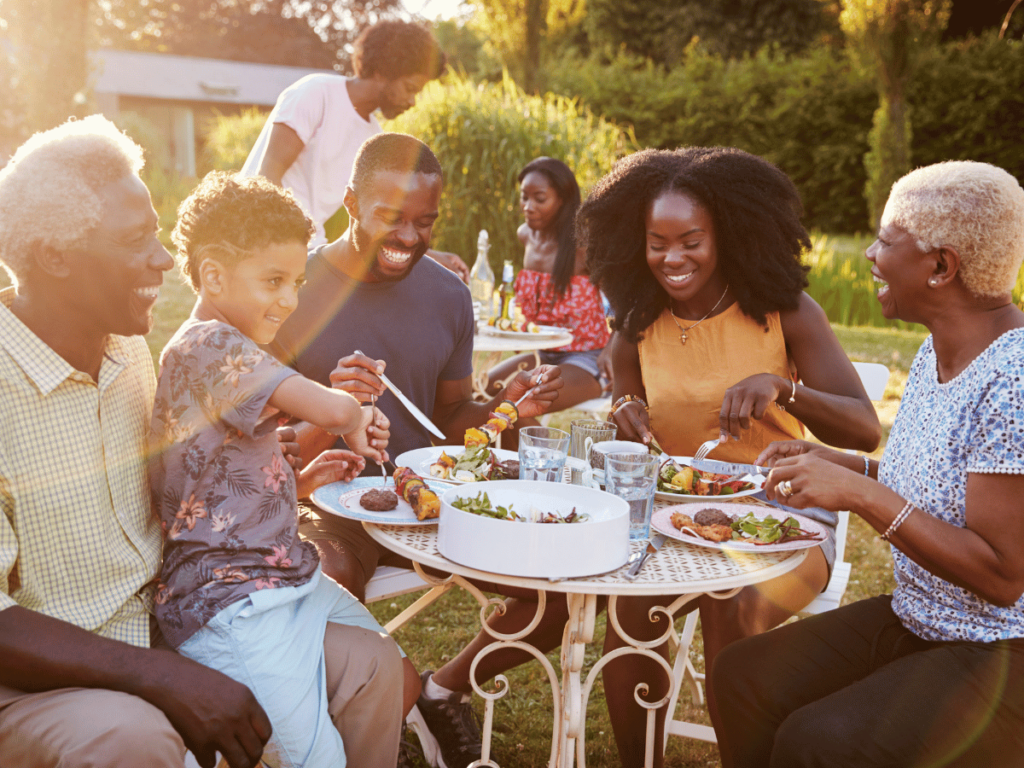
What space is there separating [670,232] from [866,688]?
165 cm

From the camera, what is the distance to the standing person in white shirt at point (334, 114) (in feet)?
15.8

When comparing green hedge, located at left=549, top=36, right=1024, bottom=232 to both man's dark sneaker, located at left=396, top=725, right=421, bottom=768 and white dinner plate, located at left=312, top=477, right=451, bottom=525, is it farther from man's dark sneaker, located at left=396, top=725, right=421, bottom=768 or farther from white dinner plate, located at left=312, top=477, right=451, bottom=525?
white dinner plate, located at left=312, top=477, right=451, bottom=525

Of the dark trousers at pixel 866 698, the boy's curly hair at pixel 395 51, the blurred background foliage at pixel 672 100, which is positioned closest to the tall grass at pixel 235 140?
the blurred background foliage at pixel 672 100

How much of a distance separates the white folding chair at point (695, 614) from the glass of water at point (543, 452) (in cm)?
95

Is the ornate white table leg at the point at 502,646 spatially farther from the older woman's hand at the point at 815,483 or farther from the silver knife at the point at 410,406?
Answer: the older woman's hand at the point at 815,483

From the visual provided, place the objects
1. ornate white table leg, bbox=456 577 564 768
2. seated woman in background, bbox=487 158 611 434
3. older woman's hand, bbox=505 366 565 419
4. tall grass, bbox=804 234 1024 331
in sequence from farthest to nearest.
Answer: tall grass, bbox=804 234 1024 331
seated woman in background, bbox=487 158 611 434
older woman's hand, bbox=505 366 565 419
ornate white table leg, bbox=456 577 564 768

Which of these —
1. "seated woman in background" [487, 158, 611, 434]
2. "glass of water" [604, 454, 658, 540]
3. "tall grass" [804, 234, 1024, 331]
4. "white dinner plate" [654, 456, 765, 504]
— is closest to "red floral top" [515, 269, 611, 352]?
"seated woman in background" [487, 158, 611, 434]

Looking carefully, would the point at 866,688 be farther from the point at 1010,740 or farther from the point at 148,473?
the point at 148,473

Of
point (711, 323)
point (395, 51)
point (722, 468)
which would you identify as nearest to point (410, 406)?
point (722, 468)

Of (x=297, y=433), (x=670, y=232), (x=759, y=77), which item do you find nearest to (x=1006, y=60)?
(x=759, y=77)

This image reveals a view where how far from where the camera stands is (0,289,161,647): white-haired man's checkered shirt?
177 centimetres

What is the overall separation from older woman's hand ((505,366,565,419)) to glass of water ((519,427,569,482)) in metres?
0.38

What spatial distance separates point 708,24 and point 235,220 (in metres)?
27.7

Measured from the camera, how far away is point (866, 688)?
199 centimetres
